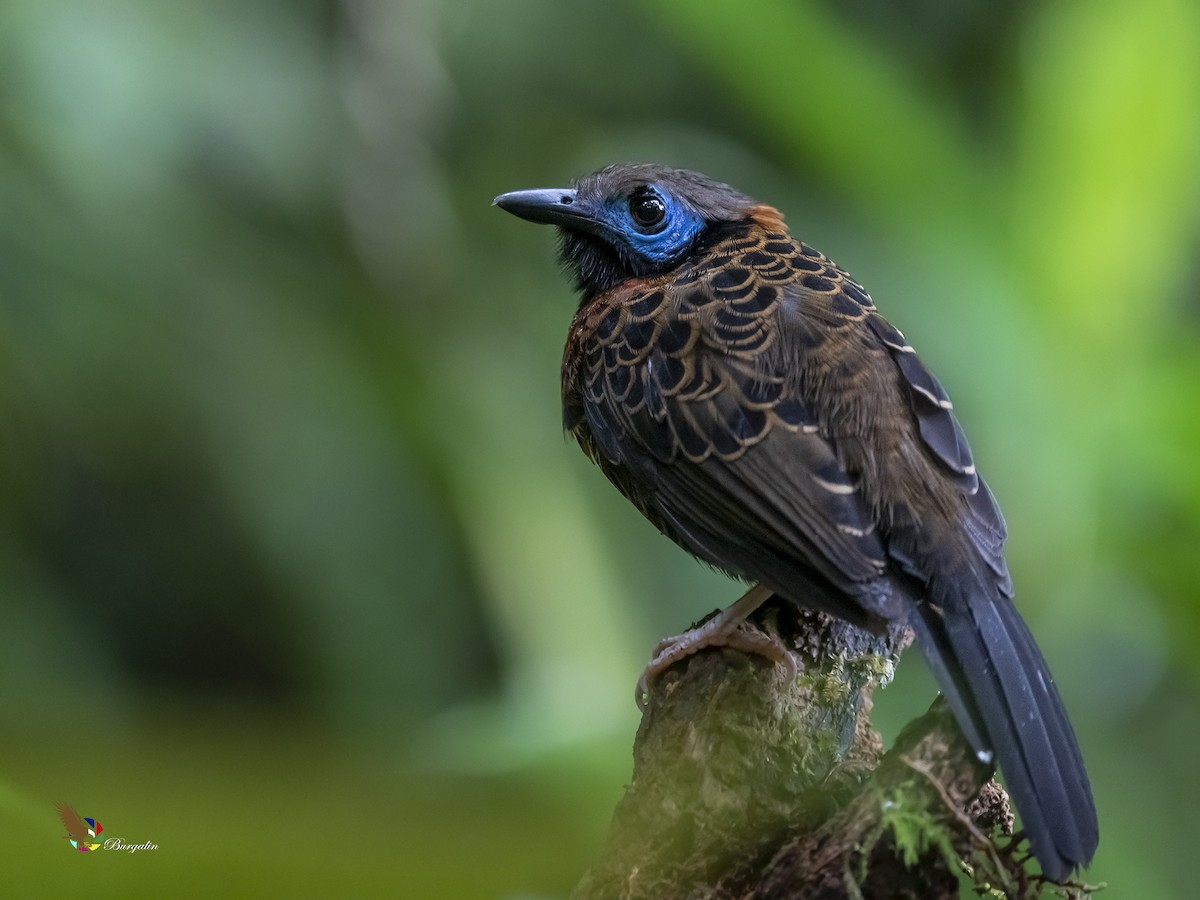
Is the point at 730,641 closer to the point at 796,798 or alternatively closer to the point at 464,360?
the point at 796,798

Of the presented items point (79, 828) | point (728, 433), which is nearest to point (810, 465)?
point (728, 433)

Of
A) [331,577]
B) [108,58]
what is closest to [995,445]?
[331,577]

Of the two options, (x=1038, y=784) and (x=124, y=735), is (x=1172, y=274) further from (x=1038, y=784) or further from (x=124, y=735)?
(x=124, y=735)

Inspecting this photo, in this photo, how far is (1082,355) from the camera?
3.28 m

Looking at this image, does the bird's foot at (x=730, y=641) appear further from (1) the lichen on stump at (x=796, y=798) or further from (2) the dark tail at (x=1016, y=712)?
(2) the dark tail at (x=1016, y=712)

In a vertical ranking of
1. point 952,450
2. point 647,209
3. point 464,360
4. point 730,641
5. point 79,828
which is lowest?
point 79,828

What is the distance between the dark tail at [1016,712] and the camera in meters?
2.09

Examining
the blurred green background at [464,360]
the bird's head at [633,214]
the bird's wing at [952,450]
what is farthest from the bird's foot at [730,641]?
the bird's head at [633,214]

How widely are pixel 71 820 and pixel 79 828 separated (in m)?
0.03

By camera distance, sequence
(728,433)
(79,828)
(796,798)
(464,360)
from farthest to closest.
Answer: (464,360) → (728,433) → (796,798) → (79,828)

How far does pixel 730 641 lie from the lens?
2.72 metres

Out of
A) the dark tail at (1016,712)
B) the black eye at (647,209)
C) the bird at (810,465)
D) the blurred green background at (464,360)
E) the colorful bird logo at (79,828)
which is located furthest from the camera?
the black eye at (647,209)

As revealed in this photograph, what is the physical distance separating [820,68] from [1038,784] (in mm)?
2209

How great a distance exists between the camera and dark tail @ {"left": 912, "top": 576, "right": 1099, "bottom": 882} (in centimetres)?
209
